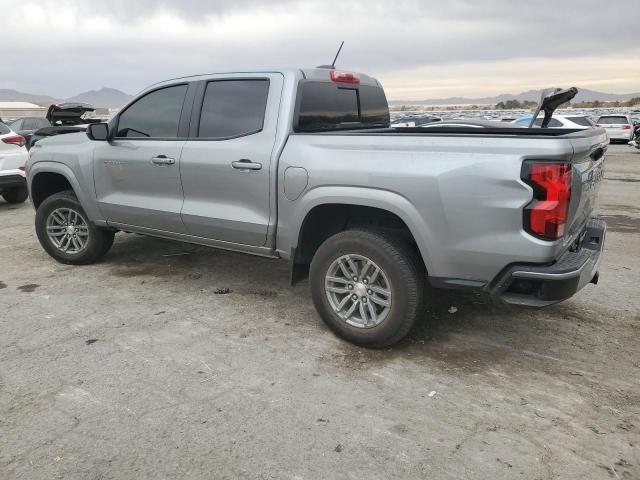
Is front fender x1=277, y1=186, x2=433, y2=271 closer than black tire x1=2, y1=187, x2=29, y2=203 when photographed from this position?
Yes

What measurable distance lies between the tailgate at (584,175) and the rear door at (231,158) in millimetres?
2013

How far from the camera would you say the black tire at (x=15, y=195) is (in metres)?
9.78

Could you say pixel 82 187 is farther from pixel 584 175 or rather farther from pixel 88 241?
pixel 584 175

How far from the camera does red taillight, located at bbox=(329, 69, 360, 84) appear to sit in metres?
4.42

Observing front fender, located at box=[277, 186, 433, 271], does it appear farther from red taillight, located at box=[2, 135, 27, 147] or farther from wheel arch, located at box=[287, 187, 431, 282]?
red taillight, located at box=[2, 135, 27, 147]

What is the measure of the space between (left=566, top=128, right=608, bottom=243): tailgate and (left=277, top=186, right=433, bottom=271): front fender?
848 mm

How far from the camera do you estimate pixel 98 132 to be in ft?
16.2

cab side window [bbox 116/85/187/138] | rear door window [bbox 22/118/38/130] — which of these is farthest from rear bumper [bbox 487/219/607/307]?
rear door window [bbox 22/118/38/130]

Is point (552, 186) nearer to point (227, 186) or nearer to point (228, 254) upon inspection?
point (227, 186)

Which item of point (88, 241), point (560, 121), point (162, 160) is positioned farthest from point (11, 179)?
point (560, 121)

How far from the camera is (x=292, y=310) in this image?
4438mm

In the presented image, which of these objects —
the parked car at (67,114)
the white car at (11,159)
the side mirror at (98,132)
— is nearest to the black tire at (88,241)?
the side mirror at (98,132)

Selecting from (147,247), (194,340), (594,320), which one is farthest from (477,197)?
(147,247)

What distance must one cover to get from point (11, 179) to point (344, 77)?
22.3 feet
